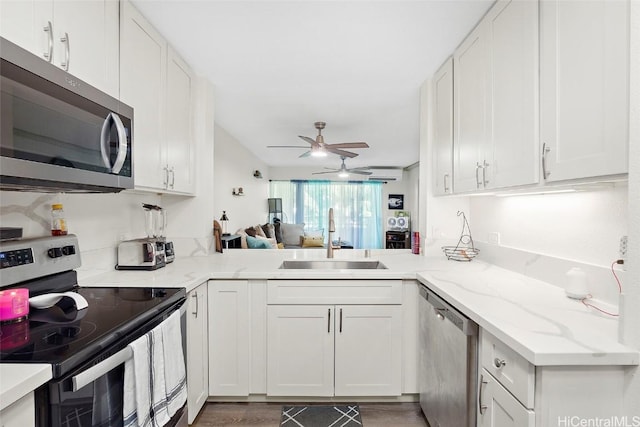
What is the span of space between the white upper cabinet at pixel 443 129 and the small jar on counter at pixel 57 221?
2182mm

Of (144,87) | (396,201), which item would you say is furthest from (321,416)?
(396,201)

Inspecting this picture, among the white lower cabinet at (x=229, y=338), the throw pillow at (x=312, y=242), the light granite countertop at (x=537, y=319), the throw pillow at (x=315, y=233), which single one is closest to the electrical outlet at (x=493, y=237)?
the light granite countertop at (x=537, y=319)

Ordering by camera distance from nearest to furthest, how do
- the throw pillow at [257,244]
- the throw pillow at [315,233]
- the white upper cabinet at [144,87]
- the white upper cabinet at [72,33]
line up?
1. the white upper cabinet at [72,33]
2. the white upper cabinet at [144,87]
3. the throw pillow at [257,244]
4. the throw pillow at [315,233]

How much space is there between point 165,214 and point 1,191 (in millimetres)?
1255

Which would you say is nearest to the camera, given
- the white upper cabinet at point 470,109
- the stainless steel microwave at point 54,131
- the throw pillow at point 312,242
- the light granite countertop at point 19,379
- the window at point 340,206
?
the light granite countertop at point 19,379

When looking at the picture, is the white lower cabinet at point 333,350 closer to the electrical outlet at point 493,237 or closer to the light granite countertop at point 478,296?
the light granite countertop at point 478,296

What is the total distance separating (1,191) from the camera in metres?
1.23

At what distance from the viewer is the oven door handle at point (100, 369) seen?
0.81 meters

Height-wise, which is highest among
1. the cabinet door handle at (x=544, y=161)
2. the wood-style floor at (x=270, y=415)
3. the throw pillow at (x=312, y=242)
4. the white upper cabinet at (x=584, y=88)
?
the white upper cabinet at (x=584, y=88)

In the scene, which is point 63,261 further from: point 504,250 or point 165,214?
point 504,250

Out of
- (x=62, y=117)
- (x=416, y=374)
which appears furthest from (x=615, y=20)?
(x=416, y=374)

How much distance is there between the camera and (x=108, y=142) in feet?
4.04

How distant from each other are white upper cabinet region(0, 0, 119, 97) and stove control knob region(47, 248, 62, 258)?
716mm

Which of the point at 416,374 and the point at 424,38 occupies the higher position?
the point at 424,38
